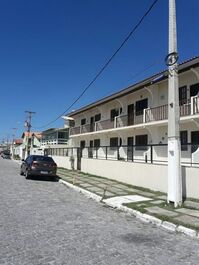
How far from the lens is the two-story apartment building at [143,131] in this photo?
14669 millimetres

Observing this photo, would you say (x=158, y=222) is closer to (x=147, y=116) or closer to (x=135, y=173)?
(x=135, y=173)

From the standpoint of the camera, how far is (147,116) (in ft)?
72.5

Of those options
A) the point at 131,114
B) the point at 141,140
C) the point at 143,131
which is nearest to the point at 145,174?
the point at 143,131

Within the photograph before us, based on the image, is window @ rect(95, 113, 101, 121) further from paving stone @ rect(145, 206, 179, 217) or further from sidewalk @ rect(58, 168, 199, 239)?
paving stone @ rect(145, 206, 179, 217)

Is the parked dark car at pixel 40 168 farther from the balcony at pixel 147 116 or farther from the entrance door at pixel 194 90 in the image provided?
the entrance door at pixel 194 90

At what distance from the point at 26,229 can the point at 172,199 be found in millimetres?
5147

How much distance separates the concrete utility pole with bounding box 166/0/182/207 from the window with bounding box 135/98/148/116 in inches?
516

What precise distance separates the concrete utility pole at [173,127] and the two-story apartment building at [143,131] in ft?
5.01

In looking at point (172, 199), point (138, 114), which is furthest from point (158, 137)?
point (172, 199)

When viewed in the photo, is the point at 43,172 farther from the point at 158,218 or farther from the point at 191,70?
the point at 158,218

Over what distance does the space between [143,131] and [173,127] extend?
1352cm

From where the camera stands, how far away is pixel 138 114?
24594 millimetres

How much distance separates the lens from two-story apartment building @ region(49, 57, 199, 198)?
578 inches

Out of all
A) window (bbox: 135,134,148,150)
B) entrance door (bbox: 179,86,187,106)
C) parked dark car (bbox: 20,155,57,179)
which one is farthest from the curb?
window (bbox: 135,134,148,150)
